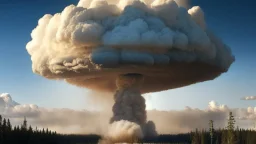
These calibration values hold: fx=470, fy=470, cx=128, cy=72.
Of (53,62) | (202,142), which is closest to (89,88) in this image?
(53,62)

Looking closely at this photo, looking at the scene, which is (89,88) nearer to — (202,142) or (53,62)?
(53,62)

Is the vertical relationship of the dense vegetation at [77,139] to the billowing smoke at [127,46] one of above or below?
below

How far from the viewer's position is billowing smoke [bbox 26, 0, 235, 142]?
5007 inches

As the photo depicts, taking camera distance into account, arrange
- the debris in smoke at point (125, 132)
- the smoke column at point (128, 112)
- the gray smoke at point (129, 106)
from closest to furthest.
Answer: the debris in smoke at point (125, 132)
the smoke column at point (128, 112)
the gray smoke at point (129, 106)

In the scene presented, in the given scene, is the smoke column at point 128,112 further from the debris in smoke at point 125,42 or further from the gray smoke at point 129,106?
the debris in smoke at point 125,42

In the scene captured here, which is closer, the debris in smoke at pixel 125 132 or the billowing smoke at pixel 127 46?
the billowing smoke at pixel 127 46

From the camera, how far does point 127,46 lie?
12650cm

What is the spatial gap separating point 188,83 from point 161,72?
22.3 metres

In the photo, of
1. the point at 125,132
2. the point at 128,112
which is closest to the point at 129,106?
the point at 128,112

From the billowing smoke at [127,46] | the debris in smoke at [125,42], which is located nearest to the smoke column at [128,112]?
the billowing smoke at [127,46]

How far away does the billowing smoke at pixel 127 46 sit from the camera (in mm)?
127188

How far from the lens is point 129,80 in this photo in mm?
139250

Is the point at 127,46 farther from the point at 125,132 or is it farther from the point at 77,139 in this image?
the point at 77,139

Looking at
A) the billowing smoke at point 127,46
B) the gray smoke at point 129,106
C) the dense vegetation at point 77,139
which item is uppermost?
the billowing smoke at point 127,46
